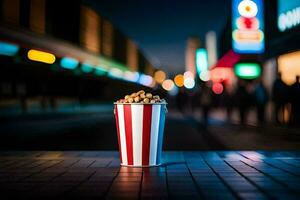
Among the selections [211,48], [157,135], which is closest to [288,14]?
[157,135]

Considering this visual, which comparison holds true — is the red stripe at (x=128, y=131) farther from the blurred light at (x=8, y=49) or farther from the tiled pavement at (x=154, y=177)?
the blurred light at (x=8, y=49)

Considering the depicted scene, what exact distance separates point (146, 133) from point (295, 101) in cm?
899

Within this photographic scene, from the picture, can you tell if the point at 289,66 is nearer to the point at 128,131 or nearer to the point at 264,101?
the point at 264,101

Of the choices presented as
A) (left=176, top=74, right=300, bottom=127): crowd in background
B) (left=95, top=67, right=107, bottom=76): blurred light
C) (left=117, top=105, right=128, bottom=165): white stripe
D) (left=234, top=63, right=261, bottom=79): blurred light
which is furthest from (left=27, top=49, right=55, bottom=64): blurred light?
(left=117, top=105, right=128, bottom=165): white stripe

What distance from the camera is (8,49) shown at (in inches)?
980

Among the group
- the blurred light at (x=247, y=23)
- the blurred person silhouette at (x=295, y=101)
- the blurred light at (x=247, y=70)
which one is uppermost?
the blurred light at (x=247, y=23)

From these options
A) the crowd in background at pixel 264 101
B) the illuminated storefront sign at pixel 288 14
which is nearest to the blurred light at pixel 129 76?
the crowd in background at pixel 264 101

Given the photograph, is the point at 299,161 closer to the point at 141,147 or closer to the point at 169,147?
the point at 141,147

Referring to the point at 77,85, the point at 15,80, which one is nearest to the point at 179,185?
the point at 15,80

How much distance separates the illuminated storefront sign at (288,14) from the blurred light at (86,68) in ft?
86.9

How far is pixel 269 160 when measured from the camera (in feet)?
29.2

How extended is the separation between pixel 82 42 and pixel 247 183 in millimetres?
49766

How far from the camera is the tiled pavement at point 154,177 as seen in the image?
5.67m

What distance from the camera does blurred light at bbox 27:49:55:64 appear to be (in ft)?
93.8
